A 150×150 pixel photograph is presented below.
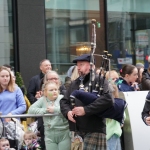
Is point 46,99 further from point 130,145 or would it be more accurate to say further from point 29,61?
point 29,61

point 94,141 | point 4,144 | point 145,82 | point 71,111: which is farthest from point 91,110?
point 145,82

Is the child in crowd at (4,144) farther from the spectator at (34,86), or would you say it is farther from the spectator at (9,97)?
the spectator at (34,86)

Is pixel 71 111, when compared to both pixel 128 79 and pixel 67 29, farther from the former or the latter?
pixel 67 29

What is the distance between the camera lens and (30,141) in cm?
812

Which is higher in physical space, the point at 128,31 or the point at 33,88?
the point at 128,31

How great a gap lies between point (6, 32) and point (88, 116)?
768 cm

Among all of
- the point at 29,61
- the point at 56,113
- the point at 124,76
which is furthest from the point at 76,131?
the point at 29,61

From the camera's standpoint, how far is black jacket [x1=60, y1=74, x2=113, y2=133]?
6.75m

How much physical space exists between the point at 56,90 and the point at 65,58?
691cm

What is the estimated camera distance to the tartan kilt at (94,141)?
7020 mm

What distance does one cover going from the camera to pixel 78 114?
22.1 ft

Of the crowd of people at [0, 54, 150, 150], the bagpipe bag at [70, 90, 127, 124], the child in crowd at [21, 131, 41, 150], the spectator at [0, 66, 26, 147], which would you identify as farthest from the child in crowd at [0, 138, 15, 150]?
the bagpipe bag at [70, 90, 127, 124]

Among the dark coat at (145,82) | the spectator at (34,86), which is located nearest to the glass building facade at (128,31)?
the spectator at (34,86)

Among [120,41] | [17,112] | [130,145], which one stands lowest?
[130,145]
